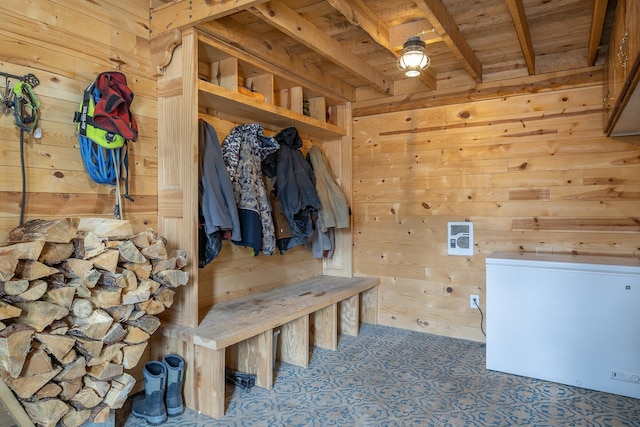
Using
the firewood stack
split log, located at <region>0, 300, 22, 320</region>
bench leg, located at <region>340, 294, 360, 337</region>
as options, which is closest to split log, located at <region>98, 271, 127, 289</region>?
the firewood stack

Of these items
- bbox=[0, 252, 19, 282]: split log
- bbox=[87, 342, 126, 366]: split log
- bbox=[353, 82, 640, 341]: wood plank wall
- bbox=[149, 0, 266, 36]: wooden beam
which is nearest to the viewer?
bbox=[0, 252, 19, 282]: split log

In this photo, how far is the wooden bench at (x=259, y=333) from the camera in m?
2.04

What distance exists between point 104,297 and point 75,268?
17cm

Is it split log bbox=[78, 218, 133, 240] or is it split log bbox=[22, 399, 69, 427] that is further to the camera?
split log bbox=[78, 218, 133, 240]

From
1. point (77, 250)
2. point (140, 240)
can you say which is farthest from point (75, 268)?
point (140, 240)

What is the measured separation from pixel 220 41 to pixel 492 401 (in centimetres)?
258

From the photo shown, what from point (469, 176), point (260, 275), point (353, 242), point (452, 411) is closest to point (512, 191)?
point (469, 176)

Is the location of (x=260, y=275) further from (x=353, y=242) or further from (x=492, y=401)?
(x=492, y=401)

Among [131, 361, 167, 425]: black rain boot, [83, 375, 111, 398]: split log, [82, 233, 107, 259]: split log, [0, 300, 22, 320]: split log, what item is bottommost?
[131, 361, 167, 425]: black rain boot

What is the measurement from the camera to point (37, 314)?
1491 millimetres

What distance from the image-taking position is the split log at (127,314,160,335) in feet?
5.99

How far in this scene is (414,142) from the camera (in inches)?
135

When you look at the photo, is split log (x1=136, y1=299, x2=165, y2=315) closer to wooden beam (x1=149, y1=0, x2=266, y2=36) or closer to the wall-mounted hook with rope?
the wall-mounted hook with rope

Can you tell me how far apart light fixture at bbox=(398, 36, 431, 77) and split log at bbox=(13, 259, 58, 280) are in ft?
6.75
